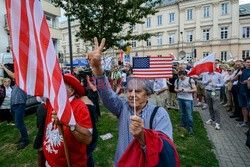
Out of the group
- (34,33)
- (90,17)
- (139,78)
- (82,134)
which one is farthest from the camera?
(90,17)

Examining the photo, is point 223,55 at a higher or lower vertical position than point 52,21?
lower

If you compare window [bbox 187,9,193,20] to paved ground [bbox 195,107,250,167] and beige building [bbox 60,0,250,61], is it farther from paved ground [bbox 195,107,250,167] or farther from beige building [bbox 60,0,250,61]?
paved ground [bbox 195,107,250,167]

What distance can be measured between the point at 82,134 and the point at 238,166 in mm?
3845

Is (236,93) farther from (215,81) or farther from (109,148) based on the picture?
(109,148)

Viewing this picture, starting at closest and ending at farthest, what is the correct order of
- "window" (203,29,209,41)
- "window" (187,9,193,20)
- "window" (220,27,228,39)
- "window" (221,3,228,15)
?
"window" (221,3,228,15) → "window" (220,27,228,39) → "window" (203,29,209,41) → "window" (187,9,193,20)


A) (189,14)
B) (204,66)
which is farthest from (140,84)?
(189,14)

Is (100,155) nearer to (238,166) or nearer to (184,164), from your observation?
(184,164)

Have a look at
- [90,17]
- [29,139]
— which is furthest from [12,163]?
[90,17]

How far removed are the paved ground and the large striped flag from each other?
4104 mm

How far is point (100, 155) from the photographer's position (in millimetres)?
4566

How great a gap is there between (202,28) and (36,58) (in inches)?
1771

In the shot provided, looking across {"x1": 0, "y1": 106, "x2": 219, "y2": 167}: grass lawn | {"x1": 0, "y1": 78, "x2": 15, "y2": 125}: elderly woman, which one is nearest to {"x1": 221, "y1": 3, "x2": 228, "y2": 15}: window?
{"x1": 0, "y1": 106, "x2": 219, "y2": 167}: grass lawn

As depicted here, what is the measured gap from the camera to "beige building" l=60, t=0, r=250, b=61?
3841 centimetres

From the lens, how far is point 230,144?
17.4 feet
